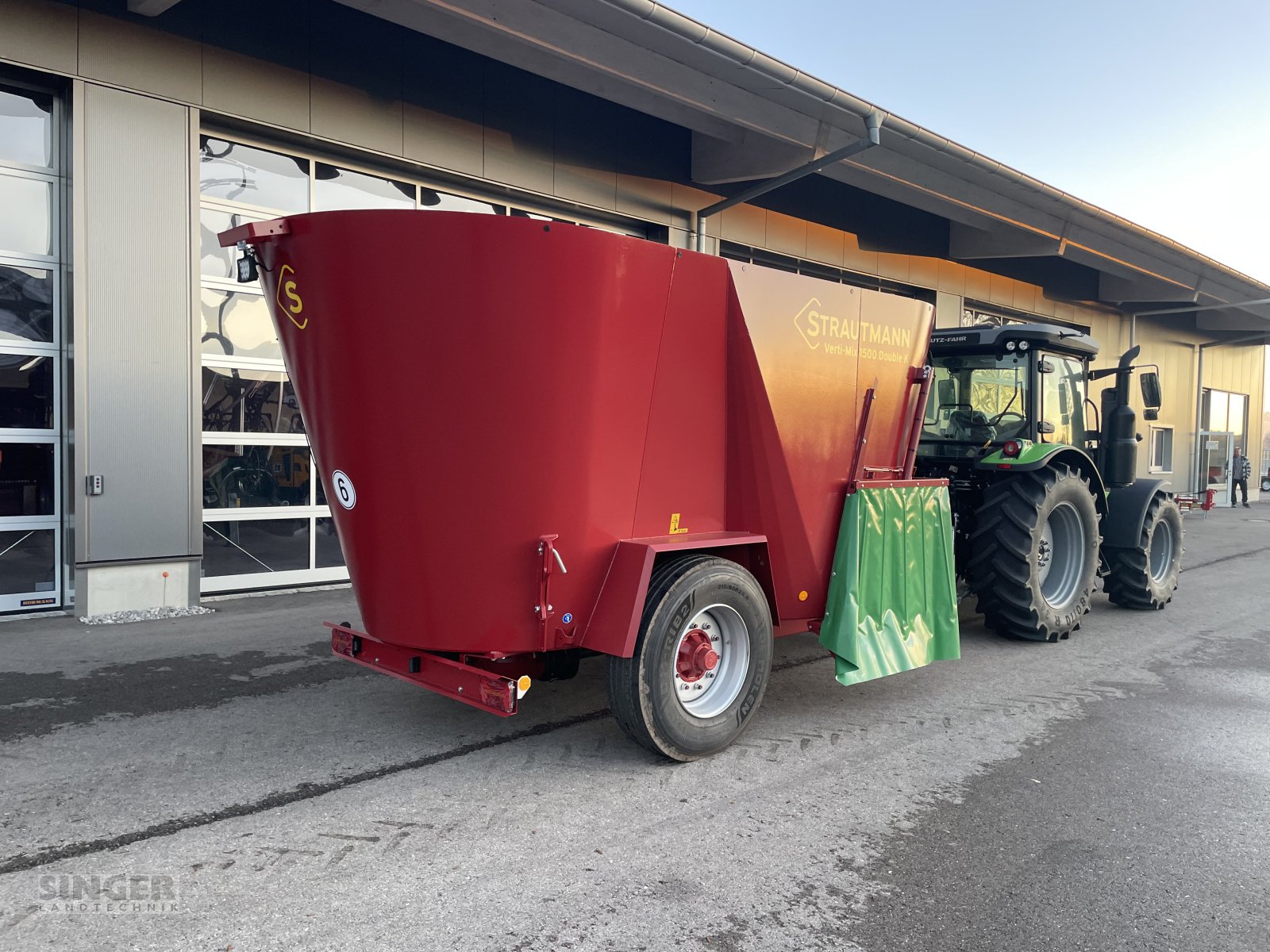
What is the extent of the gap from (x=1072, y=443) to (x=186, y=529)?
7672 millimetres

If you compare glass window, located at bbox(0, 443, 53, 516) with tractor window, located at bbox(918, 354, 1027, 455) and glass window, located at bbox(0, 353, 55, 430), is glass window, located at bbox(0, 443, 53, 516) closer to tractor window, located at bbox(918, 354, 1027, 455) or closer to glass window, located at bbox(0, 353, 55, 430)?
glass window, located at bbox(0, 353, 55, 430)

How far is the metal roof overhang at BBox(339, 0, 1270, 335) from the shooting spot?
719cm

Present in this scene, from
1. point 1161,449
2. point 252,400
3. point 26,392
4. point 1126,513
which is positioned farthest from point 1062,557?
point 1161,449

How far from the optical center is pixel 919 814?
11.6 feet

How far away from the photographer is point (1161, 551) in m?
8.45

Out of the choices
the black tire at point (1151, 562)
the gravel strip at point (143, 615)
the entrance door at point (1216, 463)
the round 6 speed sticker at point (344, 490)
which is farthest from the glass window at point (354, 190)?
the entrance door at point (1216, 463)

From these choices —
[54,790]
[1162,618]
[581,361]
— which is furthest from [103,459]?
[1162,618]

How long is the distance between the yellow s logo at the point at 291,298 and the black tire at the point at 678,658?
6.35 ft

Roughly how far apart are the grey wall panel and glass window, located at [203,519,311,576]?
619 millimetres

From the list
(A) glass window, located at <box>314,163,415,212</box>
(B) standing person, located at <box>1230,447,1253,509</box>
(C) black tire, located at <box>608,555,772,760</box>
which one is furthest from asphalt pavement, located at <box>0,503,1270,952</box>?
(B) standing person, located at <box>1230,447,1253,509</box>

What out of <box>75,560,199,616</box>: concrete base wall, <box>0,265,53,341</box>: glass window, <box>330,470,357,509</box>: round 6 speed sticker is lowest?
<box>75,560,199,616</box>: concrete base wall

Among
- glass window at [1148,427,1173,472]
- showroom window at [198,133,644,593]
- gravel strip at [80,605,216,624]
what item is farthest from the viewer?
glass window at [1148,427,1173,472]

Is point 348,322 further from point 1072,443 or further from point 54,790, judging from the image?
point 1072,443

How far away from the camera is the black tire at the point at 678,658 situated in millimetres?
3811
